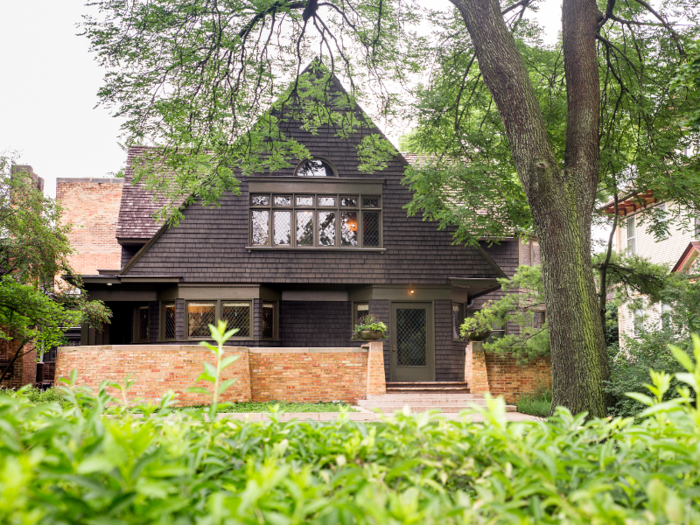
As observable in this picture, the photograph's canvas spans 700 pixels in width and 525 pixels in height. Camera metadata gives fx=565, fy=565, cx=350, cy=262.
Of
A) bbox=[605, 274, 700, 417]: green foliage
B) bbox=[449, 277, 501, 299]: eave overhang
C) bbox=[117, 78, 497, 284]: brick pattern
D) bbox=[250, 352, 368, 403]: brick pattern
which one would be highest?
bbox=[117, 78, 497, 284]: brick pattern

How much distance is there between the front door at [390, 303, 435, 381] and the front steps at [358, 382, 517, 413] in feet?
5.80

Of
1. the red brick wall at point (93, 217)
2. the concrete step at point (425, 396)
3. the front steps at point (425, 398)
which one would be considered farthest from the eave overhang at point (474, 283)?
the red brick wall at point (93, 217)

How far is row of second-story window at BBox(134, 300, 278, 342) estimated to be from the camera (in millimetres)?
18578

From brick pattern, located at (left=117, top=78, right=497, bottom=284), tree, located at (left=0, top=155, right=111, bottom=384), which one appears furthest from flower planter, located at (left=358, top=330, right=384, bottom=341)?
tree, located at (left=0, top=155, right=111, bottom=384)

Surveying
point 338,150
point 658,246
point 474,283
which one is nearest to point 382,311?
point 474,283

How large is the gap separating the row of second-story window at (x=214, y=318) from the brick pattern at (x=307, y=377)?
2.59 meters

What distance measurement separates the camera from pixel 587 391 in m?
7.49

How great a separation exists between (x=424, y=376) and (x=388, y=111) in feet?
31.1

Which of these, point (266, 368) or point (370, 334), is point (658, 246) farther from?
point (266, 368)

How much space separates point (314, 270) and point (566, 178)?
1167cm

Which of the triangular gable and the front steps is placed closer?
the front steps

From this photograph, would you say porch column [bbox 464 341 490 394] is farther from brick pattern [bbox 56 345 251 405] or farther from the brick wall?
brick pattern [bbox 56 345 251 405]

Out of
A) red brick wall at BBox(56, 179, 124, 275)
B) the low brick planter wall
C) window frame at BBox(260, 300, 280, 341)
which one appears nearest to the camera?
the low brick planter wall

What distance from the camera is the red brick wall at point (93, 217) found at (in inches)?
1158
